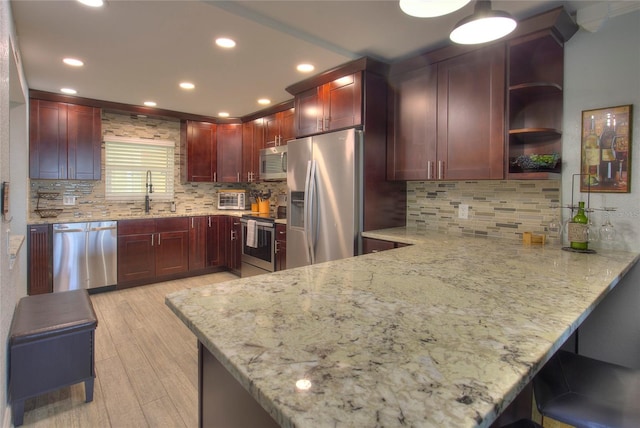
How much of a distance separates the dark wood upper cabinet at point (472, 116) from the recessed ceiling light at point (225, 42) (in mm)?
1613

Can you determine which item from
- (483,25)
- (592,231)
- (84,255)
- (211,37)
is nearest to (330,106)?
(211,37)

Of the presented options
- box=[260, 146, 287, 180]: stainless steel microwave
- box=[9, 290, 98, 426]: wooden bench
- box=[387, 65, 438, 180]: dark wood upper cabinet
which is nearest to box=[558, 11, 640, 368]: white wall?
box=[387, 65, 438, 180]: dark wood upper cabinet

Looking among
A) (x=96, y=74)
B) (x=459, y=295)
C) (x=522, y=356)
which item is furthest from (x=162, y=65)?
(x=522, y=356)

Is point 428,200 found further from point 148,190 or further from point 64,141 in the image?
point 64,141

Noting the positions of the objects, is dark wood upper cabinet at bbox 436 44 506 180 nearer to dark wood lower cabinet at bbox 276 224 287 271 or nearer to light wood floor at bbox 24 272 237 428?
dark wood lower cabinet at bbox 276 224 287 271

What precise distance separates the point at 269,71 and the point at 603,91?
2.51m

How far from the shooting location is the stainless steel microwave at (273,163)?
A: 4176 mm

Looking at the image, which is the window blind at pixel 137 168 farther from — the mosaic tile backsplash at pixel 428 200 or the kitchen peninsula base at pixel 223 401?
the kitchen peninsula base at pixel 223 401

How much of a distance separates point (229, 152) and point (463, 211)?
3.56 m

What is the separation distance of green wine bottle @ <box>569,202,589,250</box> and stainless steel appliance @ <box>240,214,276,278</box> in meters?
2.82

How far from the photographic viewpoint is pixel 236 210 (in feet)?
17.3

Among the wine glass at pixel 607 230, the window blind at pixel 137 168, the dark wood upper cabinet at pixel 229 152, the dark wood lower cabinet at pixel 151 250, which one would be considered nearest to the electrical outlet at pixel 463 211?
the wine glass at pixel 607 230

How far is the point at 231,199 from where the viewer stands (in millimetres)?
5273

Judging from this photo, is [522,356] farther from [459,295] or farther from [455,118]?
[455,118]
